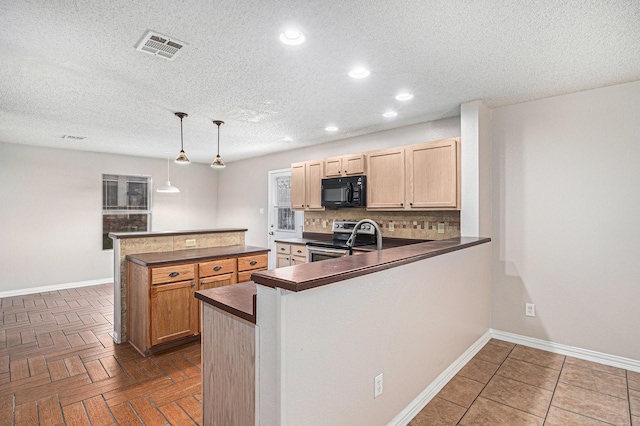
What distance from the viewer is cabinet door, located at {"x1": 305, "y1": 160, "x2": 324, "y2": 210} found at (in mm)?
4699

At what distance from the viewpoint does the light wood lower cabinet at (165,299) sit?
2.91 metres

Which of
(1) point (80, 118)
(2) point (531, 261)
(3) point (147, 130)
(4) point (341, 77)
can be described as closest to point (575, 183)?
(2) point (531, 261)

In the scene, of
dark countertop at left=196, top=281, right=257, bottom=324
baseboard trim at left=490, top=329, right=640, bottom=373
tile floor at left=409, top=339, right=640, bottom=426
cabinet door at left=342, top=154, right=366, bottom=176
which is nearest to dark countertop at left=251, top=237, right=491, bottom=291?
dark countertop at left=196, top=281, right=257, bottom=324

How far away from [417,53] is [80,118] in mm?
3748

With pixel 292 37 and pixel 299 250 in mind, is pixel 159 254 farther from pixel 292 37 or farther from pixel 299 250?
pixel 292 37

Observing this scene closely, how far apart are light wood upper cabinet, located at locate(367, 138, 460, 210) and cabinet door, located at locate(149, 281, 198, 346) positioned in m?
2.31

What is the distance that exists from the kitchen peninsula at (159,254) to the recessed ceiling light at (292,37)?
6.85 ft

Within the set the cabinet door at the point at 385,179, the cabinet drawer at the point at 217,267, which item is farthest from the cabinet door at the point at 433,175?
the cabinet drawer at the point at 217,267

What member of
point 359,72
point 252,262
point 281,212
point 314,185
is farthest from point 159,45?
point 281,212

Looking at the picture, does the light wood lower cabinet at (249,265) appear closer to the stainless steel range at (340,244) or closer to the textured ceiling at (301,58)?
the stainless steel range at (340,244)

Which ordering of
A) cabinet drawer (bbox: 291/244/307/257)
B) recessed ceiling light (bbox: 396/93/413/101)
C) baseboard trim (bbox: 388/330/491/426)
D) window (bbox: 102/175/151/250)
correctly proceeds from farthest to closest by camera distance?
window (bbox: 102/175/151/250)
cabinet drawer (bbox: 291/244/307/257)
recessed ceiling light (bbox: 396/93/413/101)
baseboard trim (bbox: 388/330/491/426)

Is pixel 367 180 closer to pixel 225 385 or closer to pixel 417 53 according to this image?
pixel 417 53

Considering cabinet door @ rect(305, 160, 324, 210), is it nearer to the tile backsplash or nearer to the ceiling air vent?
the tile backsplash

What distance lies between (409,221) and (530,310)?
5.07 ft
